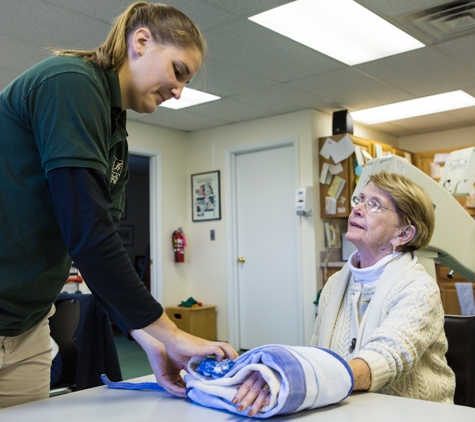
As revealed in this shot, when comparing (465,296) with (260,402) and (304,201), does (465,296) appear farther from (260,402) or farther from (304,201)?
(260,402)

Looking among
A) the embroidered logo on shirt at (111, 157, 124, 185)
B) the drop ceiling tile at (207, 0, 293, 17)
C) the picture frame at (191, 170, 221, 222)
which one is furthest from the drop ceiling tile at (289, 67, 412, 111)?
the embroidered logo on shirt at (111, 157, 124, 185)

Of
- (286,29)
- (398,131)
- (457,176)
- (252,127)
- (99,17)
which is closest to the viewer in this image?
(457,176)

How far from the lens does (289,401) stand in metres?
0.92

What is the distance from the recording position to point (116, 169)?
1284mm

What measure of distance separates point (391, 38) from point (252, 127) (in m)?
2.24

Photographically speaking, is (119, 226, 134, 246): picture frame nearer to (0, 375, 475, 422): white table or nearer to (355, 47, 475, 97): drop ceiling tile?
(355, 47, 475, 97): drop ceiling tile

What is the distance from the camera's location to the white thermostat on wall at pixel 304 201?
16.8 ft

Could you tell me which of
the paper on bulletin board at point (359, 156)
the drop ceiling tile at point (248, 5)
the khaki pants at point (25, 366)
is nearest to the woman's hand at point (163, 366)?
the khaki pants at point (25, 366)

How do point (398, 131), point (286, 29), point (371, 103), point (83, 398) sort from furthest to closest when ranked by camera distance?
point (398, 131)
point (371, 103)
point (286, 29)
point (83, 398)

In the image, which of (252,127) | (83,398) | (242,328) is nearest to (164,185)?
(252,127)

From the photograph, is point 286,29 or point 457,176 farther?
point 286,29

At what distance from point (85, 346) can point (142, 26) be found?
2.13m

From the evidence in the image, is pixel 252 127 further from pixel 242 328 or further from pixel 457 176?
pixel 457 176

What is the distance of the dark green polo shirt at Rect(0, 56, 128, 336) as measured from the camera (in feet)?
3.10
